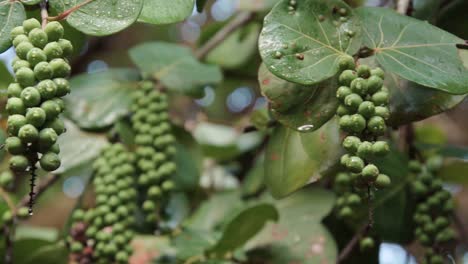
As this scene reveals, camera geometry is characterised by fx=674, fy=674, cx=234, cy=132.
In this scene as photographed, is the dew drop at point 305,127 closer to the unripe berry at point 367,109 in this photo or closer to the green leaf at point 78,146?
the unripe berry at point 367,109

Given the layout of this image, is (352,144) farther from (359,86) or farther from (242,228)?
(242,228)

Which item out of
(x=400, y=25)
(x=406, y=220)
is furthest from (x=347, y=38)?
(x=406, y=220)

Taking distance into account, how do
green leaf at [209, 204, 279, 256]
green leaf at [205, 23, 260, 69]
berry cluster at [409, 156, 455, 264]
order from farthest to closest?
1. green leaf at [205, 23, 260, 69]
2. green leaf at [209, 204, 279, 256]
3. berry cluster at [409, 156, 455, 264]

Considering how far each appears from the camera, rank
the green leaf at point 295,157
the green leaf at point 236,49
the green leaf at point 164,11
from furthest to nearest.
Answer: the green leaf at point 236,49
the green leaf at point 295,157
the green leaf at point 164,11

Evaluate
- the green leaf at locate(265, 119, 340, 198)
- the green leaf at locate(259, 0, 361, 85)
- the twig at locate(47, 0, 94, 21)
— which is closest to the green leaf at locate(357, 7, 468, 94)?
the green leaf at locate(259, 0, 361, 85)

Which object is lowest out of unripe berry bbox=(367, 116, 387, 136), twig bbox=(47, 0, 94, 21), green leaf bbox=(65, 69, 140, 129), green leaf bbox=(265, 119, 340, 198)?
green leaf bbox=(65, 69, 140, 129)

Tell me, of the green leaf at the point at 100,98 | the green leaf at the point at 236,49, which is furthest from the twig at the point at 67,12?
Answer: the green leaf at the point at 236,49

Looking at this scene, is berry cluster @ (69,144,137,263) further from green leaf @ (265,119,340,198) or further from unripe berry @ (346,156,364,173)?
unripe berry @ (346,156,364,173)
